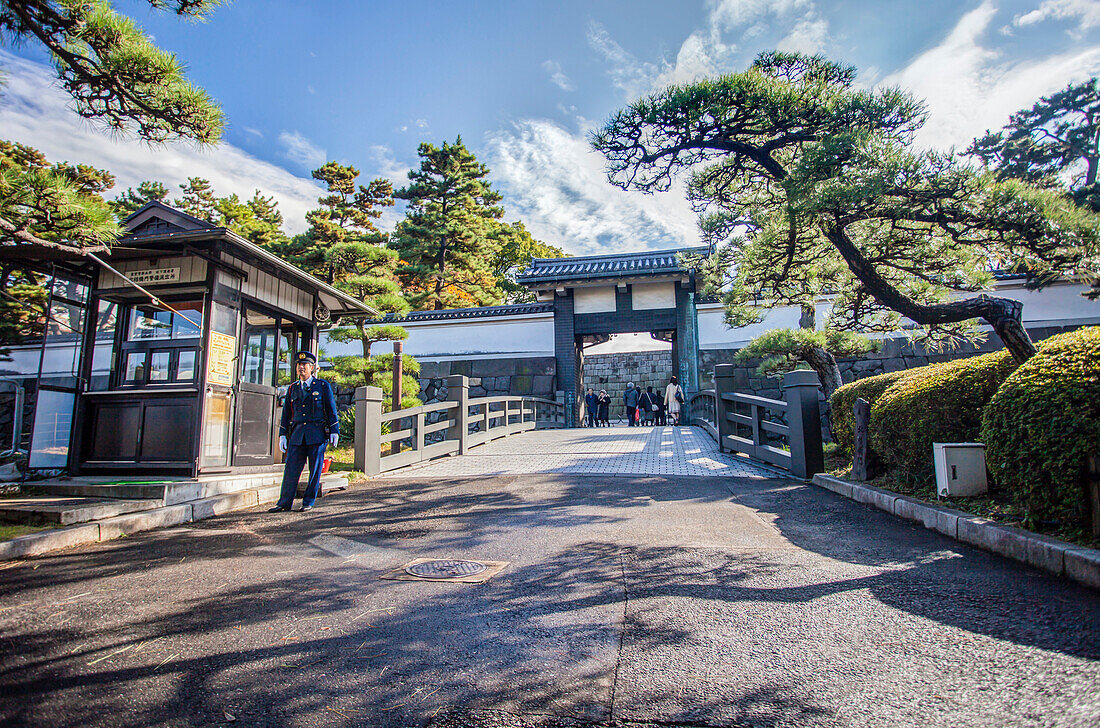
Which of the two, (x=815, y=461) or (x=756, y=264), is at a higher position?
(x=756, y=264)

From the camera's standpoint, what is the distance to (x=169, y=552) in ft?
13.9

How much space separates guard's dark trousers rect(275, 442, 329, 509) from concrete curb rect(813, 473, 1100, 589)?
225 inches

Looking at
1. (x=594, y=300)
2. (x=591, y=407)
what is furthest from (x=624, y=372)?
(x=594, y=300)

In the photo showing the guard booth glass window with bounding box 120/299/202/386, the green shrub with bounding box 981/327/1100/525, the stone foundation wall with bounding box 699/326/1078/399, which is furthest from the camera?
the stone foundation wall with bounding box 699/326/1078/399

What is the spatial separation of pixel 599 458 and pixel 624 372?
1741cm

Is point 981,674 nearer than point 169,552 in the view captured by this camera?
Yes

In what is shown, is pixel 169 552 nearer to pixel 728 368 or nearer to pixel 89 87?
pixel 89 87

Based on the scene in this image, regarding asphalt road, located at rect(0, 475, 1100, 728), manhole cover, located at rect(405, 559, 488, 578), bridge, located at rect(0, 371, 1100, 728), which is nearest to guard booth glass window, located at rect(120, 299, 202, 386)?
bridge, located at rect(0, 371, 1100, 728)

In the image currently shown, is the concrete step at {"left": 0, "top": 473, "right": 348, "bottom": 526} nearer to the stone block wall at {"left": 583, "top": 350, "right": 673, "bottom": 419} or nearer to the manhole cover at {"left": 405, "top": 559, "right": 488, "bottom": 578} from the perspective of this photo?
the manhole cover at {"left": 405, "top": 559, "right": 488, "bottom": 578}

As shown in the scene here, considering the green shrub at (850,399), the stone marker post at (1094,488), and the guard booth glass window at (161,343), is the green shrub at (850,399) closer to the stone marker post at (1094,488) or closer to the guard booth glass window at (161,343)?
the stone marker post at (1094,488)

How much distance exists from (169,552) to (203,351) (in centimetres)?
301

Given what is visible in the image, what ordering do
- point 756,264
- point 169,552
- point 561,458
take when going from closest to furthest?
point 169,552
point 756,264
point 561,458

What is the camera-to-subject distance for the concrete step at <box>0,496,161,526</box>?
4.70 meters

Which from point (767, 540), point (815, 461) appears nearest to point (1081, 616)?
point (767, 540)
